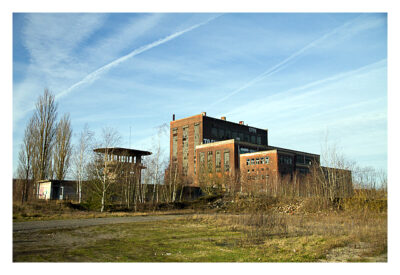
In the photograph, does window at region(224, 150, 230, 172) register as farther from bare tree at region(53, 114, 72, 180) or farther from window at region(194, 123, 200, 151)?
bare tree at region(53, 114, 72, 180)

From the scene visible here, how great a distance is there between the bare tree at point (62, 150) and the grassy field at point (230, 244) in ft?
82.0

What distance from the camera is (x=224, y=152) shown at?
206 feet

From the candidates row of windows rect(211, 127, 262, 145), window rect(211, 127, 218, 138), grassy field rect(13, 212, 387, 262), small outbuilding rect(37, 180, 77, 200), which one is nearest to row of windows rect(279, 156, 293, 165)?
row of windows rect(211, 127, 262, 145)

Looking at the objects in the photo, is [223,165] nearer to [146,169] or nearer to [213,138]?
[213,138]

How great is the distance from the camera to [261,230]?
13016 millimetres

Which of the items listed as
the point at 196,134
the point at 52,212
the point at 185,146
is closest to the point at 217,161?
the point at 196,134

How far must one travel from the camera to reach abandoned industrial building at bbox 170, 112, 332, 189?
5769cm

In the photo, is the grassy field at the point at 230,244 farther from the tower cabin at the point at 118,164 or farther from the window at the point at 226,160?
the window at the point at 226,160

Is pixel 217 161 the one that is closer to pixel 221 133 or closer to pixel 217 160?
pixel 217 160

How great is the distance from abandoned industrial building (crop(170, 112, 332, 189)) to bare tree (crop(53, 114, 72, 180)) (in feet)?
63.6

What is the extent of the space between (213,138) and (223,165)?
10933mm

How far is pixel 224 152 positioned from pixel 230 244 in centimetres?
5211

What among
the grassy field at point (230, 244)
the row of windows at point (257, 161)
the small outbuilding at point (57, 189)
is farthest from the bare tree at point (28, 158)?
the row of windows at point (257, 161)

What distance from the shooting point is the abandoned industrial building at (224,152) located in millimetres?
57688
